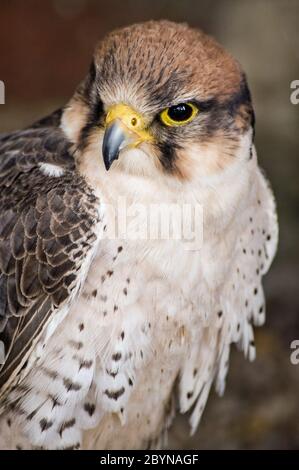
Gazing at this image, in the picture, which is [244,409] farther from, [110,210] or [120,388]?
[110,210]

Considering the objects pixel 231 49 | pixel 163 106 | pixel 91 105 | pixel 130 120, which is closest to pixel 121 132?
pixel 130 120

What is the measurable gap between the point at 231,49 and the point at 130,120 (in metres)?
4.13

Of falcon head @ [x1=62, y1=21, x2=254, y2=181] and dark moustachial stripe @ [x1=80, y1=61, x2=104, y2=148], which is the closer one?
falcon head @ [x1=62, y1=21, x2=254, y2=181]

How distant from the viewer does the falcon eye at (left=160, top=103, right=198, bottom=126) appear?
3139 mm

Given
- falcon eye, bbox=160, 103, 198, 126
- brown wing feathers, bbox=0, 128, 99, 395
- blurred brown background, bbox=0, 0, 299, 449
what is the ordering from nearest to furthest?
falcon eye, bbox=160, 103, 198, 126, brown wing feathers, bbox=0, 128, 99, 395, blurred brown background, bbox=0, 0, 299, 449

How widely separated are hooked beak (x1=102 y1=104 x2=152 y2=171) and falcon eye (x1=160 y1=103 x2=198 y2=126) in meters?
0.08

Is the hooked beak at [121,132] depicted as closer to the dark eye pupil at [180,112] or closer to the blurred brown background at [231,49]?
the dark eye pupil at [180,112]

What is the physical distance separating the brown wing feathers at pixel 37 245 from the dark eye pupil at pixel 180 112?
1.38 feet

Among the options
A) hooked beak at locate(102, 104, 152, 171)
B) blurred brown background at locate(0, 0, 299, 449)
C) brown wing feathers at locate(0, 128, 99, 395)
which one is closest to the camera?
hooked beak at locate(102, 104, 152, 171)

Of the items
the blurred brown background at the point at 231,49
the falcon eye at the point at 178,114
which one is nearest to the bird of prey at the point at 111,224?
the falcon eye at the point at 178,114

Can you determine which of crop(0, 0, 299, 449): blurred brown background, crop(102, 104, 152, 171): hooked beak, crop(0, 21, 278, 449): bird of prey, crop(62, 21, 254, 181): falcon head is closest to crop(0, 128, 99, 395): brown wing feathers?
crop(0, 21, 278, 449): bird of prey

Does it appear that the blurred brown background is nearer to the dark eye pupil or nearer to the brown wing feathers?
the brown wing feathers

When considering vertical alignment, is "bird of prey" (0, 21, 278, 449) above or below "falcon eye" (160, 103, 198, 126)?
below
